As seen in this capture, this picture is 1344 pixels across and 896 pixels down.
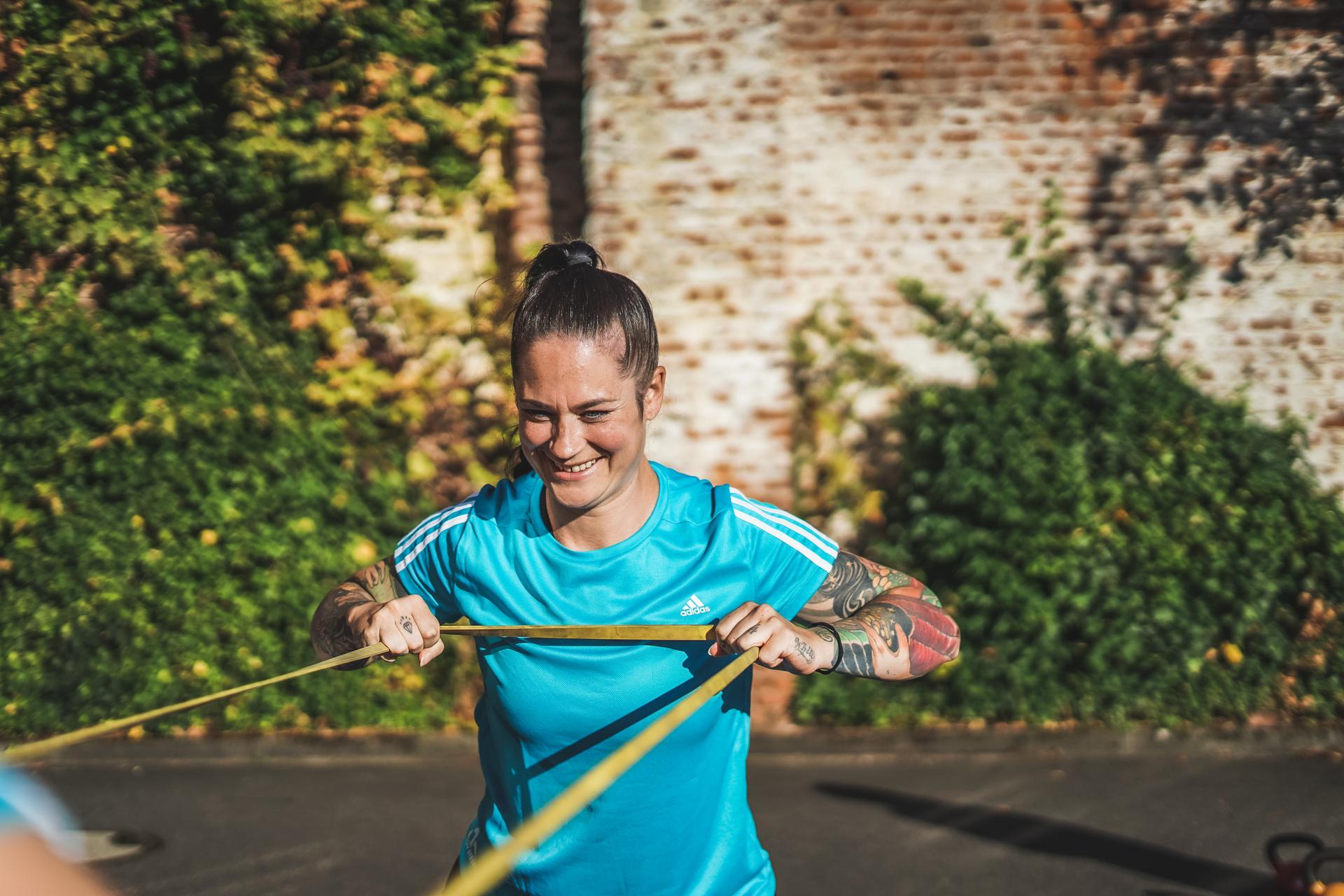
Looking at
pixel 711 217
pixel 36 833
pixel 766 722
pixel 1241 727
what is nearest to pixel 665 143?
pixel 711 217

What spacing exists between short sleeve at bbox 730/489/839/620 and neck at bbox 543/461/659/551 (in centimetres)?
20

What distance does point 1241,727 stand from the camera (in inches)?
219

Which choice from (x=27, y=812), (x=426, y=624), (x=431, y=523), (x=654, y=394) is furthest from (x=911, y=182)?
(x=27, y=812)

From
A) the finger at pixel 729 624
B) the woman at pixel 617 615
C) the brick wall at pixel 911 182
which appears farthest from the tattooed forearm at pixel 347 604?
the brick wall at pixel 911 182

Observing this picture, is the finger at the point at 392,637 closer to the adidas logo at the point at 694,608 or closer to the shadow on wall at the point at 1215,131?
the adidas logo at the point at 694,608

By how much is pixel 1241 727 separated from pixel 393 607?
509 centimetres

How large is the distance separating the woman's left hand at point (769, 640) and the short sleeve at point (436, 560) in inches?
23.9

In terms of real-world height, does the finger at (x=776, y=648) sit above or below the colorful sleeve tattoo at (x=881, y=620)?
above

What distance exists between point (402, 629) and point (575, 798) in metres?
0.79

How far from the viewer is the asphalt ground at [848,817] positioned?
14.2ft

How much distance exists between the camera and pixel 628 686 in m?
2.01

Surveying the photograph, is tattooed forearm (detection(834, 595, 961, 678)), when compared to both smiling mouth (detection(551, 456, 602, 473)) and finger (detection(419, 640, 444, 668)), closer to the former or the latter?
smiling mouth (detection(551, 456, 602, 473))

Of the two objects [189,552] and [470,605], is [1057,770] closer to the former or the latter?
[470,605]

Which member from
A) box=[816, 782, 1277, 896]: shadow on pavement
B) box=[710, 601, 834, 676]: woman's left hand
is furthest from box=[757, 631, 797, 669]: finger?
box=[816, 782, 1277, 896]: shadow on pavement
